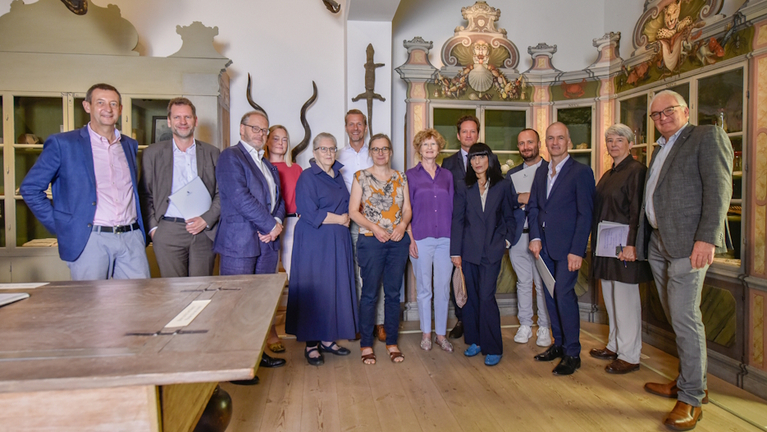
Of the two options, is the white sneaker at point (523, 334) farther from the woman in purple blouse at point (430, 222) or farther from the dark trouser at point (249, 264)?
the dark trouser at point (249, 264)

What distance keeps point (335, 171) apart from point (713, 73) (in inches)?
95.4

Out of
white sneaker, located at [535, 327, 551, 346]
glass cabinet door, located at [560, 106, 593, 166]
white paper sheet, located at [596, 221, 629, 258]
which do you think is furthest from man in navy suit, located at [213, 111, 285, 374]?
glass cabinet door, located at [560, 106, 593, 166]

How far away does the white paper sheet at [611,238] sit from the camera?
8.56 feet

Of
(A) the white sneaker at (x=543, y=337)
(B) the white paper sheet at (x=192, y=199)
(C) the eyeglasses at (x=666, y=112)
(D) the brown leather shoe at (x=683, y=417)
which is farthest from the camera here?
(A) the white sneaker at (x=543, y=337)

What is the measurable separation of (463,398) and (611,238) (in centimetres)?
125

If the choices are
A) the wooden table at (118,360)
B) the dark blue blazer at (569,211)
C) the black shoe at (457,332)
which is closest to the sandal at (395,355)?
the black shoe at (457,332)

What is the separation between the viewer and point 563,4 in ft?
14.7

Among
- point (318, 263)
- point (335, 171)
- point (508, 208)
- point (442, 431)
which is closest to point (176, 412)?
point (442, 431)

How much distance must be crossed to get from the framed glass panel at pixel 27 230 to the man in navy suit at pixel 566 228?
11.5 ft

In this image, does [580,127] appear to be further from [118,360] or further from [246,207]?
[118,360]

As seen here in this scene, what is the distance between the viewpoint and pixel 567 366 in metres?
2.68

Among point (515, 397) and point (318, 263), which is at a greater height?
point (318, 263)

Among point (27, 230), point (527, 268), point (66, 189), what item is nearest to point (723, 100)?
point (527, 268)

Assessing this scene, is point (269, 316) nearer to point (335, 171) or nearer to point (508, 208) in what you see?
point (335, 171)
